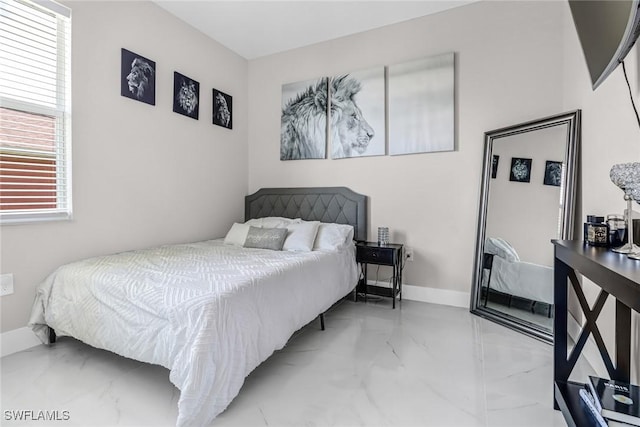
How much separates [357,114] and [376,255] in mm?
1659

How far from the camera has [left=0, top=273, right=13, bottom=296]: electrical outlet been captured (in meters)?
2.09

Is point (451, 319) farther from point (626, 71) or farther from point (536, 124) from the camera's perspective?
point (626, 71)

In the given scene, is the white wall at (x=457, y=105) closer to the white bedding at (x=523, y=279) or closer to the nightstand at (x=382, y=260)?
the nightstand at (x=382, y=260)

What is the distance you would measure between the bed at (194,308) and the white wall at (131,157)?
0.98 ft

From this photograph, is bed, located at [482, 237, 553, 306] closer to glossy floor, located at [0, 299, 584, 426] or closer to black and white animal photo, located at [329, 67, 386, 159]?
glossy floor, located at [0, 299, 584, 426]

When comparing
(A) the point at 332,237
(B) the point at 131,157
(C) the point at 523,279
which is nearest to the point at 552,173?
(C) the point at 523,279

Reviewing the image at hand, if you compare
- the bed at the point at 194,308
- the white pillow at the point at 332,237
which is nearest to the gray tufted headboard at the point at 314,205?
the white pillow at the point at 332,237

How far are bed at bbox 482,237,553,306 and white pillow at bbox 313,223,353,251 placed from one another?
1334 millimetres

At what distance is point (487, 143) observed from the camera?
9.72ft

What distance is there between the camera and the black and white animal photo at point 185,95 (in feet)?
10.8

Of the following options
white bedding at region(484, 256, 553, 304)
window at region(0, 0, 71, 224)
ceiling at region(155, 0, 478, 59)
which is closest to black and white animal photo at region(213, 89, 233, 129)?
ceiling at region(155, 0, 478, 59)

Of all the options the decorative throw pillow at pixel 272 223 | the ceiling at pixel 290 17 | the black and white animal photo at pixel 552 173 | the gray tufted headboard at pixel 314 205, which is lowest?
the decorative throw pillow at pixel 272 223

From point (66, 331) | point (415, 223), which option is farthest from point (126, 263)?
point (415, 223)

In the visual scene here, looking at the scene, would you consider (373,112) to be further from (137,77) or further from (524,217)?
(137,77)
